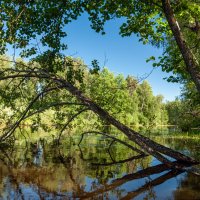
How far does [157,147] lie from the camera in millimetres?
11039

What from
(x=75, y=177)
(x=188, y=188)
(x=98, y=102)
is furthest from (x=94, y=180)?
(x=98, y=102)

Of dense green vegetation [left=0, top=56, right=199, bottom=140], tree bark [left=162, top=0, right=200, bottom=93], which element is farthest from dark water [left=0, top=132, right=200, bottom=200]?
tree bark [left=162, top=0, right=200, bottom=93]

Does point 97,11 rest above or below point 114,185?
above

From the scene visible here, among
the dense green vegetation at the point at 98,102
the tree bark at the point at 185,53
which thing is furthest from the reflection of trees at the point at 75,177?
the tree bark at the point at 185,53

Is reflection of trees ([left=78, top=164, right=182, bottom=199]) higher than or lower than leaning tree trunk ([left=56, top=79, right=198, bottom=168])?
lower

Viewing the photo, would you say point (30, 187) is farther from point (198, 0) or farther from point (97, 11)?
point (198, 0)

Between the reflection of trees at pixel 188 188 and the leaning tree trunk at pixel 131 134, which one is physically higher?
the leaning tree trunk at pixel 131 134

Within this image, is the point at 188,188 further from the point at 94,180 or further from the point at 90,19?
the point at 90,19


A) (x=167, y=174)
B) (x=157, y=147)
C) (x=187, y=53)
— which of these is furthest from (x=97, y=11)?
(x=167, y=174)

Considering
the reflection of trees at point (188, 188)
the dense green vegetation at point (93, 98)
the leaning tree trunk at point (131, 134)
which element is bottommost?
the reflection of trees at point (188, 188)

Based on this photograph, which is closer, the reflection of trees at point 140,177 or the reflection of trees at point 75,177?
the reflection of trees at point 140,177

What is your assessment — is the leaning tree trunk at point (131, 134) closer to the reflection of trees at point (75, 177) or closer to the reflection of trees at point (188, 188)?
the reflection of trees at point (75, 177)

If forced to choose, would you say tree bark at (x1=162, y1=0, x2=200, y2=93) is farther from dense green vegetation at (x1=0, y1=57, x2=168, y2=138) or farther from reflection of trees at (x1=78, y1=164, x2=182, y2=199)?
reflection of trees at (x1=78, y1=164, x2=182, y2=199)

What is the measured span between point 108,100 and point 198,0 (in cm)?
683
